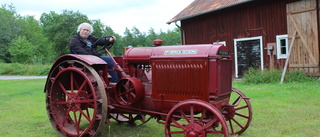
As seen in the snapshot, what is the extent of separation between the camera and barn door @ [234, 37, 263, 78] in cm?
1212

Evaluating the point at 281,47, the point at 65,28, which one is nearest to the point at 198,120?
the point at 281,47

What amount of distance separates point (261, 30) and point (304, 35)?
187cm

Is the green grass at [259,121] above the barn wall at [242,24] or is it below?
below

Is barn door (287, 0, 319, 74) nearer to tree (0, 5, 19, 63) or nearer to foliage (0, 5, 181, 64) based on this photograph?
foliage (0, 5, 181, 64)

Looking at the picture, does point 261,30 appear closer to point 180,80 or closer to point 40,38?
point 180,80

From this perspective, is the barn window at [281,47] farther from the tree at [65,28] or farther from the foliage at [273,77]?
the tree at [65,28]

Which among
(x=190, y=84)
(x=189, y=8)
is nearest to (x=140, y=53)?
(x=190, y=84)

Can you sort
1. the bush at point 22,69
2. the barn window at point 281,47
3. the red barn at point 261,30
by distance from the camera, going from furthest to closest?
the bush at point 22,69
the barn window at point 281,47
the red barn at point 261,30

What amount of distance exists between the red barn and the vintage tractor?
739 cm

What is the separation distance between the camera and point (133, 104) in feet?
12.5

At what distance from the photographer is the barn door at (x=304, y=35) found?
10.1m

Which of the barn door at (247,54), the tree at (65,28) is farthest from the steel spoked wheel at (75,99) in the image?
the tree at (65,28)

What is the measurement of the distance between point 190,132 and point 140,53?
1285mm

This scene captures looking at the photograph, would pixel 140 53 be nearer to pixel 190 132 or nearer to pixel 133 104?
pixel 133 104
